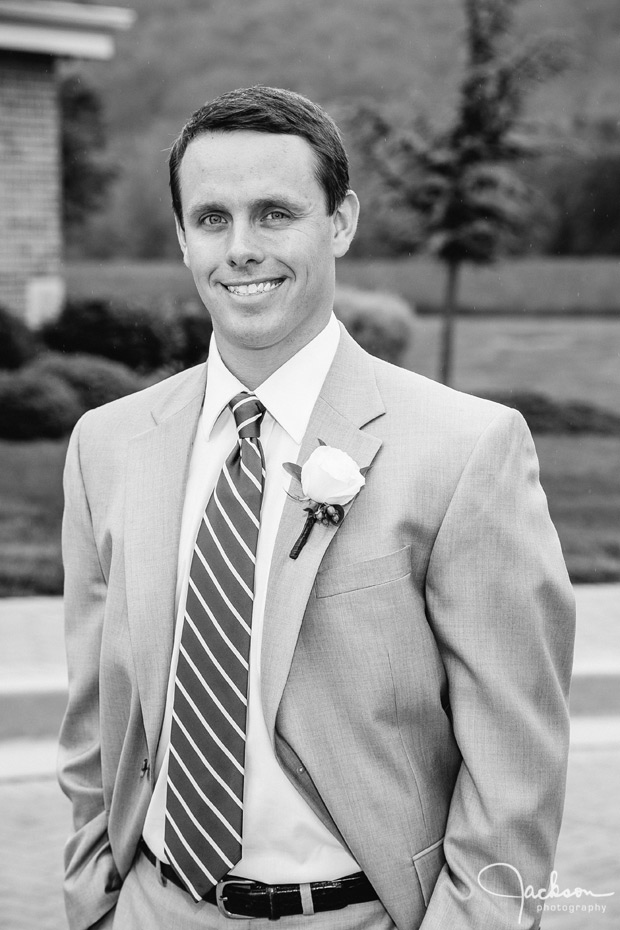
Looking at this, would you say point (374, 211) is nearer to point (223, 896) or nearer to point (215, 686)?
point (215, 686)

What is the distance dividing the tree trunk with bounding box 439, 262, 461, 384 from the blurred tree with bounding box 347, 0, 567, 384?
539mm

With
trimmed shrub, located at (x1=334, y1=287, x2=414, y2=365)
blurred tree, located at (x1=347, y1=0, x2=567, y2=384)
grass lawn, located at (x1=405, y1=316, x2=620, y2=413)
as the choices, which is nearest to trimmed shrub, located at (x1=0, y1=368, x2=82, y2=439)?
trimmed shrub, located at (x1=334, y1=287, x2=414, y2=365)

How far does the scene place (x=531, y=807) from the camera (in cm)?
187

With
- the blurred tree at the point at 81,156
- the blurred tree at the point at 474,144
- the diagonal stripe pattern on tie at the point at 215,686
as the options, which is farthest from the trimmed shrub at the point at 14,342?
the diagonal stripe pattern on tie at the point at 215,686

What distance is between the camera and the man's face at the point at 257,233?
1.96m

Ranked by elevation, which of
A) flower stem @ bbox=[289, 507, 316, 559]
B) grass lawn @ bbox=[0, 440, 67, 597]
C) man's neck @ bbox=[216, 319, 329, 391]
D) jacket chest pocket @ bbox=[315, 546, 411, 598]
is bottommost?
grass lawn @ bbox=[0, 440, 67, 597]

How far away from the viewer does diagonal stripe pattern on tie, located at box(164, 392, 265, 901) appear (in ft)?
6.36

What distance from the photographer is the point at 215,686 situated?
1.97 metres

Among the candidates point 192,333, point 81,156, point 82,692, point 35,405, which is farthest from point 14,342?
point 82,692

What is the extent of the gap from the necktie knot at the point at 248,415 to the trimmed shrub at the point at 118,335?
8275mm

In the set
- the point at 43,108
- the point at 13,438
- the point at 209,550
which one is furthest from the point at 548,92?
the point at 209,550

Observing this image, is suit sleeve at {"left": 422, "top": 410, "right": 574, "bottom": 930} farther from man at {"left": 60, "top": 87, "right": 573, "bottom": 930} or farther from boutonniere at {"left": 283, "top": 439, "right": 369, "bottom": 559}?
boutonniere at {"left": 283, "top": 439, "right": 369, "bottom": 559}

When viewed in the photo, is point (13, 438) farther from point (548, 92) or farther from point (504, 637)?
point (504, 637)

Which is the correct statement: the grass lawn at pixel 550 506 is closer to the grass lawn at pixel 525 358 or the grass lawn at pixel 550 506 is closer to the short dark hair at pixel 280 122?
the grass lawn at pixel 525 358
